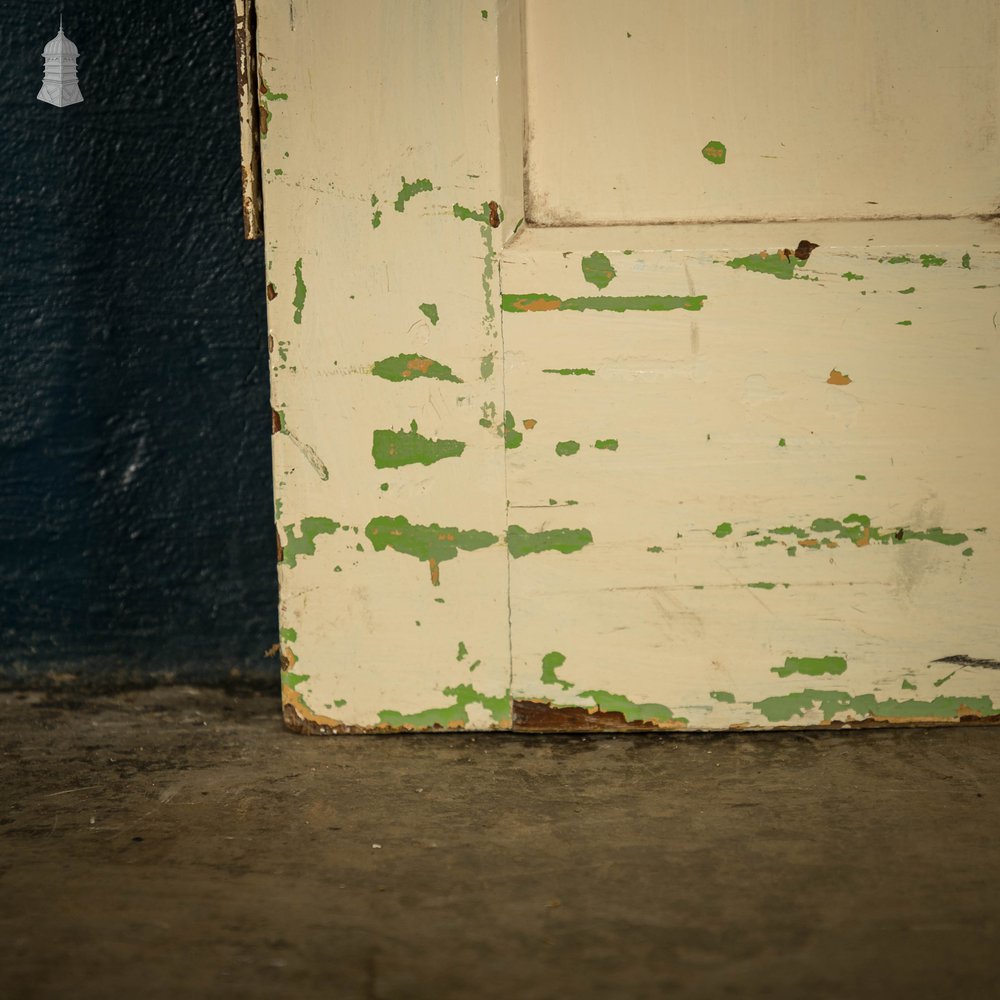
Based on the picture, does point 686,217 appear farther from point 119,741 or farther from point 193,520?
point 119,741

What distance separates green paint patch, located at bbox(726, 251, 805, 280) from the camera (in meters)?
1.41

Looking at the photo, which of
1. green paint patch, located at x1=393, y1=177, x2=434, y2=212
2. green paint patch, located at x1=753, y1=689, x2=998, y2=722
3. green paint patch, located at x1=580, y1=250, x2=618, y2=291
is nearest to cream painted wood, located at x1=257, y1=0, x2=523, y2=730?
green paint patch, located at x1=393, y1=177, x2=434, y2=212

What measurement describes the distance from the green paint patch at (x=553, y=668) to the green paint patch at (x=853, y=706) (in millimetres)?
277

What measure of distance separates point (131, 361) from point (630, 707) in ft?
3.37

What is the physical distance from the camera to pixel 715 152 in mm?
1400

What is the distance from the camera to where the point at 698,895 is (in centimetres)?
103

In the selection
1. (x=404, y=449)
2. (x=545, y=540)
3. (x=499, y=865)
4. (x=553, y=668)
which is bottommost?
(x=499, y=865)

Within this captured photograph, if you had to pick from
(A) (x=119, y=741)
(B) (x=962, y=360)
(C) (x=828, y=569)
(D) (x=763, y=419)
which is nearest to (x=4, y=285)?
(A) (x=119, y=741)

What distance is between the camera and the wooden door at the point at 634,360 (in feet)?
4.57

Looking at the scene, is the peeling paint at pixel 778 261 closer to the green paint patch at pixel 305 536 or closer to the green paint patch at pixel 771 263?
the green paint patch at pixel 771 263

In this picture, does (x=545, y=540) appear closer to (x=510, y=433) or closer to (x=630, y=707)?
(x=510, y=433)

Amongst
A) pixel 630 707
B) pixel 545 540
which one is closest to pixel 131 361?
pixel 545 540

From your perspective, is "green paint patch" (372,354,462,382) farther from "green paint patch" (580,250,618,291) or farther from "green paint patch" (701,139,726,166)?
"green paint patch" (701,139,726,166)

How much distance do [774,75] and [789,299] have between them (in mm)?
301
